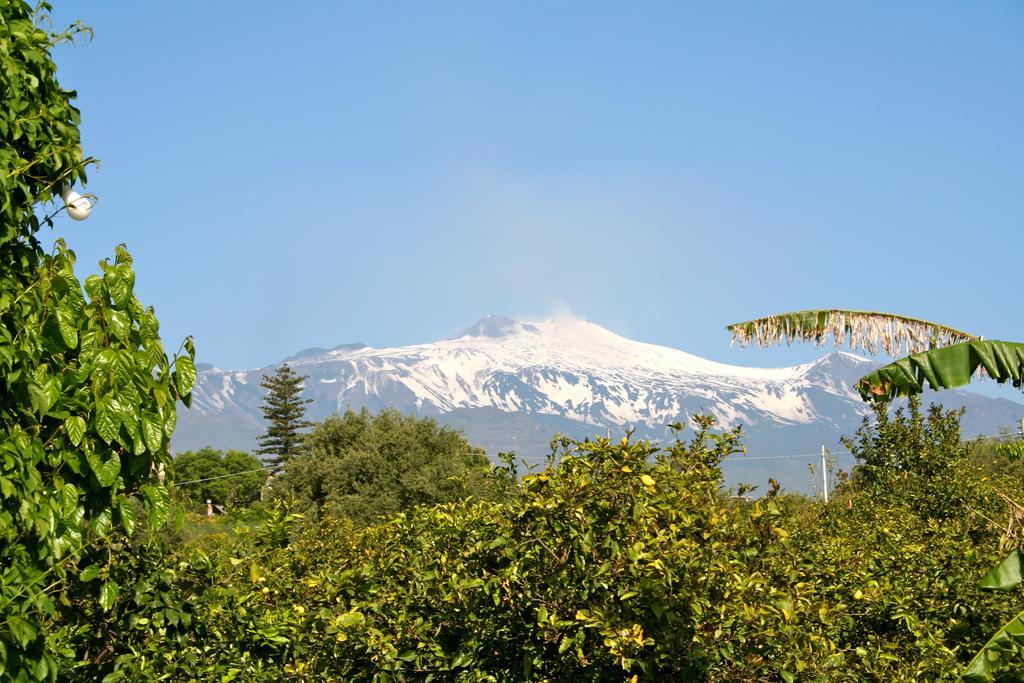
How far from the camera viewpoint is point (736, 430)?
6.39 metres

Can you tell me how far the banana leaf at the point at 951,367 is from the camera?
230 inches

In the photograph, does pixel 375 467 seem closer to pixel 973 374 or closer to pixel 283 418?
pixel 973 374

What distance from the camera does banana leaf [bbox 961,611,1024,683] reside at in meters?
5.42

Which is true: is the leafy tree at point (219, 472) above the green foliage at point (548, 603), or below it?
above

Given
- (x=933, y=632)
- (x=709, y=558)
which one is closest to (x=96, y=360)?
(x=709, y=558)

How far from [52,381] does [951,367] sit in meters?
4.85

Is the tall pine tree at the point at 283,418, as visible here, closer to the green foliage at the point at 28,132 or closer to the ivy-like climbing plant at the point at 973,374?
the ivy-like climbing plant at the point at 973,374

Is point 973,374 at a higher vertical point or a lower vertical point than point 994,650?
higher

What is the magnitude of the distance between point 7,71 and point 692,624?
472cm

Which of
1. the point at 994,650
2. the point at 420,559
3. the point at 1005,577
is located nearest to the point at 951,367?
the point at 1005,577

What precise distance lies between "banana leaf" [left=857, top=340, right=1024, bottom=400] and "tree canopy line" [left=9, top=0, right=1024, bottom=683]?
0.5 inches

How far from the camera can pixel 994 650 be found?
5.59 metres

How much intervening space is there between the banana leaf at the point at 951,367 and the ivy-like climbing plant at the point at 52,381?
401cm

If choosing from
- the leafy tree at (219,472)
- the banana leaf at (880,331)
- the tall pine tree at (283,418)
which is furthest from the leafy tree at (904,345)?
the tall pine tree at (283,418)
